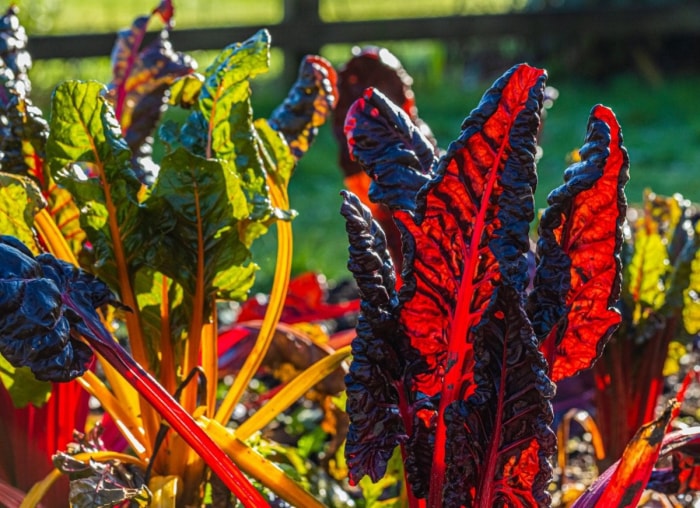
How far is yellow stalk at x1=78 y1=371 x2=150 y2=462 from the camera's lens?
4.20 ft

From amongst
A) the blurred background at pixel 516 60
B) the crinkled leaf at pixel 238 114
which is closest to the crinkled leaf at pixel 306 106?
the crinkled leaf at pixel 238 114

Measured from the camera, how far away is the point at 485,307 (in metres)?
1.08

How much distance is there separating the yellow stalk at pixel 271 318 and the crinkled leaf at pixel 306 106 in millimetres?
127

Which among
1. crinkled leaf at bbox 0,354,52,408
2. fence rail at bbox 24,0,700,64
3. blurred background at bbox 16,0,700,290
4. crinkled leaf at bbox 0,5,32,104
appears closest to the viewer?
crinkled leaf at bbox 0,354,52,408

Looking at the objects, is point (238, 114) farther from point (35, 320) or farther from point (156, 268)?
point (35, 320)

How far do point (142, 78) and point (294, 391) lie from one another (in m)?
0.65

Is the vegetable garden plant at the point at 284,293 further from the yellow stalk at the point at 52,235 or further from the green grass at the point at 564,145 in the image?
the green grass at the point at 564,145

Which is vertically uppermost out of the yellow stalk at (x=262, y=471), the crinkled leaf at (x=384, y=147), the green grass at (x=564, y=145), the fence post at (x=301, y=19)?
the fence post at (x=301, y=19)

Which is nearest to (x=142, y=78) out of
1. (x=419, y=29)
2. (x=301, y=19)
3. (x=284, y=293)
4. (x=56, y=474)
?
(x=284, y=293)

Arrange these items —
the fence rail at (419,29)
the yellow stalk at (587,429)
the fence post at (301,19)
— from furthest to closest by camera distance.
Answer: the fence post at (301,19)
the fence rail at (419,29)
the yellow stalk at (587,429)

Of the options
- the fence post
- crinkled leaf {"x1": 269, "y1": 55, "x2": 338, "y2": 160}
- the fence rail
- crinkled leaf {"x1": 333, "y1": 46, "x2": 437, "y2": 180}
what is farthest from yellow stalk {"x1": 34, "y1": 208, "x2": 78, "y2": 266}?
the fence post

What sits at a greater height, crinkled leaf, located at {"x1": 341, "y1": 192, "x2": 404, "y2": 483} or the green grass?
the green grass

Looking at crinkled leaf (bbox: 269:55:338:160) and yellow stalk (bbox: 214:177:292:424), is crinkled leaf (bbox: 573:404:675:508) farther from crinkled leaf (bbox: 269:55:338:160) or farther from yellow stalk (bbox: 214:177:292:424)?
crinkled leaf (bbox: 269:55:338:160)

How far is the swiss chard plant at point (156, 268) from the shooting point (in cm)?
109
